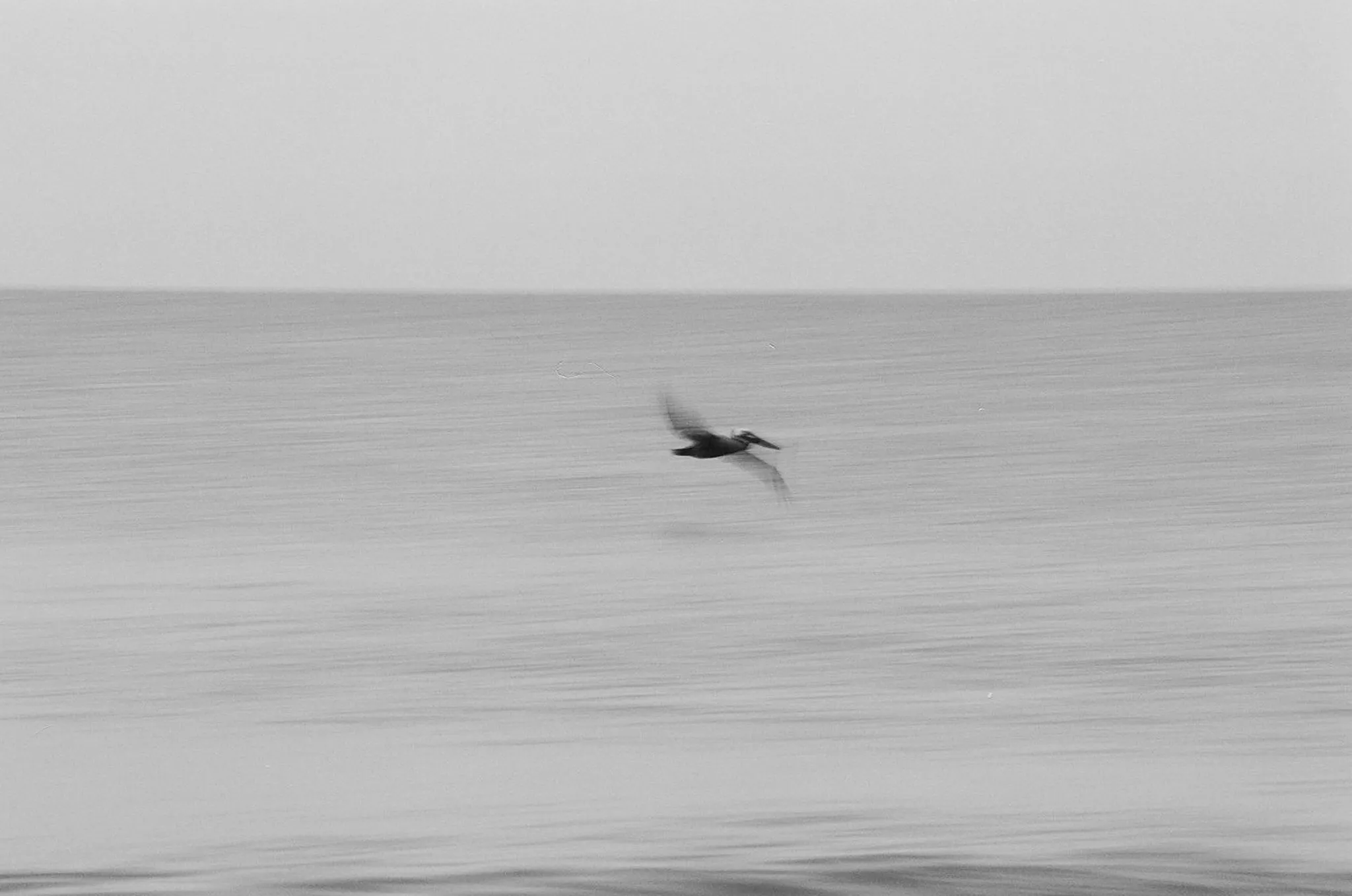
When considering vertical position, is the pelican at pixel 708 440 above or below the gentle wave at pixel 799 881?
above

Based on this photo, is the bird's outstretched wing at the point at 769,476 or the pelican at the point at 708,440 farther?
the bird's outstretched wing at the point at 769,476

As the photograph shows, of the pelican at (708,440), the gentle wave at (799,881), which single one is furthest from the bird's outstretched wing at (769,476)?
the gentle wave at (799,881)

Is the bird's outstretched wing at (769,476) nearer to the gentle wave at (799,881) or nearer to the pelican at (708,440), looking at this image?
the pelican at (708,440)

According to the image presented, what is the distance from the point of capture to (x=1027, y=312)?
34.6 ft

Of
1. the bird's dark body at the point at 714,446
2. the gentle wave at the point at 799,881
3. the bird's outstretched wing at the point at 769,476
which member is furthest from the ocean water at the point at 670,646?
the bird's dark body at the point at 714,446

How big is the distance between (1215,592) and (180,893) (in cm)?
271

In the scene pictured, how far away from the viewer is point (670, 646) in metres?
3.49

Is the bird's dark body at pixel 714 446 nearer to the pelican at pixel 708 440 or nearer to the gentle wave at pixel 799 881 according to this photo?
the pelican at pixel 708 440

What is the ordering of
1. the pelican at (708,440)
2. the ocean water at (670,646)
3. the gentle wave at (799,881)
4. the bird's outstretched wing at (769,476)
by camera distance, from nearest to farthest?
the gentle wave at (799,881), the ocean water at (670,646), the pelican at (708,440), the bird's outstretched wing at (769,476)

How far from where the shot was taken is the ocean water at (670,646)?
2.41m

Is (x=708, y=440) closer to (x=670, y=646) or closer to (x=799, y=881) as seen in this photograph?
(x=670, y=646)

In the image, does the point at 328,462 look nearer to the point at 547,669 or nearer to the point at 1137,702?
the point at 547,669

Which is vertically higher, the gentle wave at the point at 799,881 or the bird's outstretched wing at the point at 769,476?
the bird's outstretched wing at the point at 769,476

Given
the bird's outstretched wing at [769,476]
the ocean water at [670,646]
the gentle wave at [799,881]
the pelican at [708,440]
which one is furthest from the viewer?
the bird's outstretched wing at [769,476]
